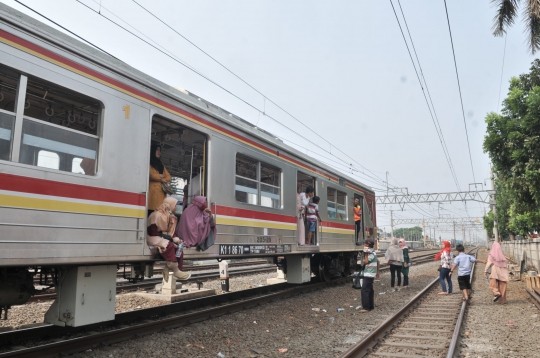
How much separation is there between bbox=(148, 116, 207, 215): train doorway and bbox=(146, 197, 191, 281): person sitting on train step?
375 mm

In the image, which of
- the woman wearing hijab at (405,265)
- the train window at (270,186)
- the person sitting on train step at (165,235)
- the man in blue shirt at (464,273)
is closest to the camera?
the person sitting on train step at (165,235)

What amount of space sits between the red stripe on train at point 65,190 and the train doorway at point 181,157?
2.74 feet

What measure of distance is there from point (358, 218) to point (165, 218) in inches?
357

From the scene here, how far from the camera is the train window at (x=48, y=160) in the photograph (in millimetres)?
4282

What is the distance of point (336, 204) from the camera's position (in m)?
12.1

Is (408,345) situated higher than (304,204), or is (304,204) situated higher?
(304,204)

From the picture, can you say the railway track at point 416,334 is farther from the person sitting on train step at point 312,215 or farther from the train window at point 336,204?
the train window at point 336,204

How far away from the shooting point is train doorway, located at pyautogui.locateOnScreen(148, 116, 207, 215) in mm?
6425

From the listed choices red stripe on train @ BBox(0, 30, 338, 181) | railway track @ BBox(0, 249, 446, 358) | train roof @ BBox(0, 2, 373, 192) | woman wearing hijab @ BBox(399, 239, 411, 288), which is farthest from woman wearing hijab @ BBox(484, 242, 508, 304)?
red stripe on train @ BBox(0, 30, 338, 181)

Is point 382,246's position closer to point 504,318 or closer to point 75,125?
point 504,318

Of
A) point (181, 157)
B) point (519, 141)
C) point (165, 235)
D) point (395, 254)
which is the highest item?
point (519, 141)

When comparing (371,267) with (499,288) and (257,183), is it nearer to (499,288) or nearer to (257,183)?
(257,183)

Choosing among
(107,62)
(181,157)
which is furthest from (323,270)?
(107,62)

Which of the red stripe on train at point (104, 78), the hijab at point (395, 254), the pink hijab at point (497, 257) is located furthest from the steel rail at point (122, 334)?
the pink hijab at point (497, 257)
